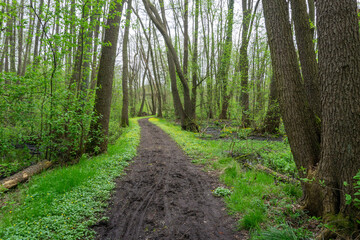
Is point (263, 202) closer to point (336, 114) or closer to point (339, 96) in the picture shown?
point (336, 114)

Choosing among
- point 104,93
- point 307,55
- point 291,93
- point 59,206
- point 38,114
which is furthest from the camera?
point 104,93

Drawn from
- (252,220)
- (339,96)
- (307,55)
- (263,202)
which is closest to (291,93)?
(339,96)

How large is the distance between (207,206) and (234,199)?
1.93ft

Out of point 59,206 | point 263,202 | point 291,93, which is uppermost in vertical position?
point 291,93

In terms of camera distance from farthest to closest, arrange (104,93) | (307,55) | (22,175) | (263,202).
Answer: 1. (104,93)
2. (22,175)
3. (307,55)
4. (263,202)

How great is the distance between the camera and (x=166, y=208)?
11.8ft

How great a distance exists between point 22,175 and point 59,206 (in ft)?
9.22

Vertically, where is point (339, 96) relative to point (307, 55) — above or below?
below

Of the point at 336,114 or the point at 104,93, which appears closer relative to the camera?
the point at 336,114

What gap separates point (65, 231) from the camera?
2791mm

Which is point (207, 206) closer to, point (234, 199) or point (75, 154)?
point (234, 199)

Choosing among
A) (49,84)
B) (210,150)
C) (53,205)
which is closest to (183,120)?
(210,150)

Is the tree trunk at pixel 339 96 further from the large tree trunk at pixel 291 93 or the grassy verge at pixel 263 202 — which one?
the grassy verge at pixel 263 202

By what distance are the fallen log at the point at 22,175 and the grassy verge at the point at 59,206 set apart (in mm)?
302
